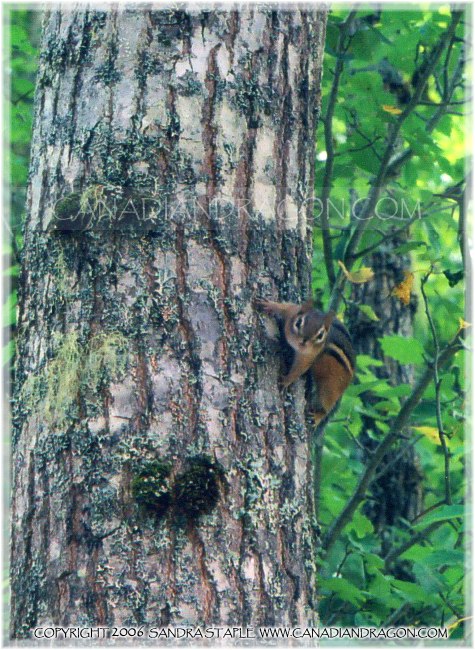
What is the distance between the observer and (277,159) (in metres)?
2.25

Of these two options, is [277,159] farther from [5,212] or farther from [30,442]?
[5,212]

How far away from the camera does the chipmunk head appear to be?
233cm

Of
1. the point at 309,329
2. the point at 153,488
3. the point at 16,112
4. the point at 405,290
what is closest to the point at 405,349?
the point at 405,290

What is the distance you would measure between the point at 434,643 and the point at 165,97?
2.55 meters

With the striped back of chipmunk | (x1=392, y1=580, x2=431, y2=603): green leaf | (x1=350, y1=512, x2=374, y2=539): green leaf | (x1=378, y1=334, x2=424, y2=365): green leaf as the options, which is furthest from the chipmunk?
(x1=392, y1=580, x2=431, y2=603): green leaf

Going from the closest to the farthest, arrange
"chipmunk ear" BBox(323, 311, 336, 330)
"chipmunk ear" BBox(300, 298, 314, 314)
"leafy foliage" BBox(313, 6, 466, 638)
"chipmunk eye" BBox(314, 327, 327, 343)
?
1. "chipmunk ear" BBox(300, 298, 314, 314)
2. "chipmunk eye" BBox(314, 327, 327, 343)
3. "chipmunk ear" BBox(323, 311, 336, 330)
4. "leafy foliage" BBox(313, 6, 466, 638)

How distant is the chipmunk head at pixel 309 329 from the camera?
7.64ft

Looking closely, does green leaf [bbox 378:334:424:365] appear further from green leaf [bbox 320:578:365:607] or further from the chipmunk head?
green leaf [bbox 320:578:365:607]

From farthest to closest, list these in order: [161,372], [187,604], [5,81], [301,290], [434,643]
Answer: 1. [5,81]
2. [434,643]
3. [301,290]
4. [161,372]
5. [187,604]

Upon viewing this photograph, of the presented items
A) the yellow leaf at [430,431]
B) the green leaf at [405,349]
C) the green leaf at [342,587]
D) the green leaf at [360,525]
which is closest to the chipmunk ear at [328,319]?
the green leaf at [405,349]

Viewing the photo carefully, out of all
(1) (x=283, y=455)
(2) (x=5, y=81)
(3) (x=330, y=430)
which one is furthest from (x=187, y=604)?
(2) (x=5, y=81)

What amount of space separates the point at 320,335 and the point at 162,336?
3.18 ft

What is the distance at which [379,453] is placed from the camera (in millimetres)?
3420

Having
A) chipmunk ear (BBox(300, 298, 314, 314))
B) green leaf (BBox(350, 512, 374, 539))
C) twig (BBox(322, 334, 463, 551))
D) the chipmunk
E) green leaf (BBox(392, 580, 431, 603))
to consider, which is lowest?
green leaf (BBox(392, 580, 431, 603))
